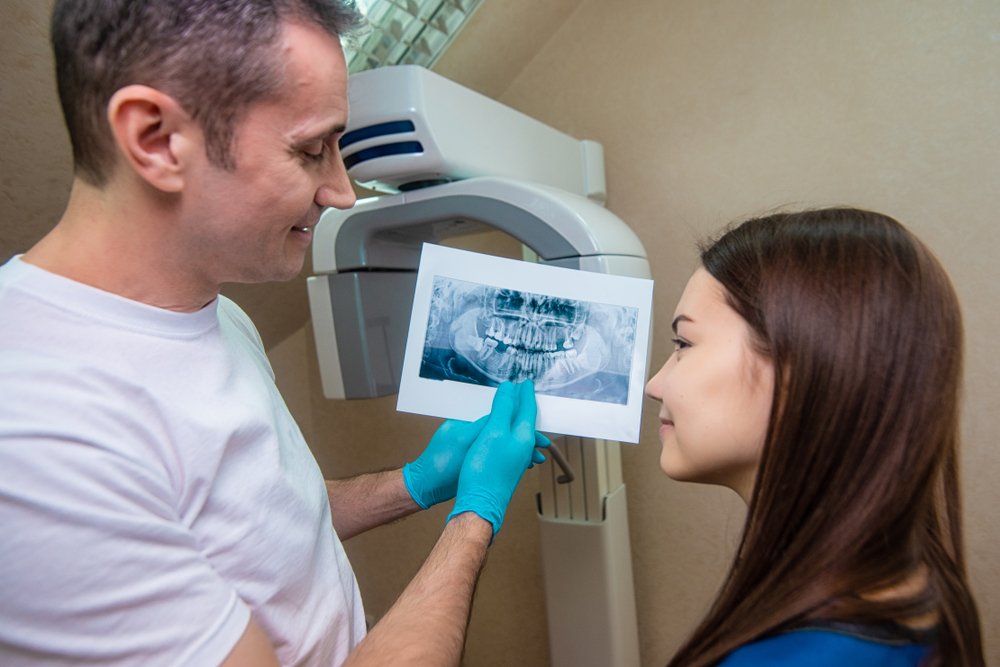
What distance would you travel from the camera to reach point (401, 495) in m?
1.20

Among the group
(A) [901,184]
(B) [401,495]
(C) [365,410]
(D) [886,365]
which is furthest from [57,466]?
(A) [901,184]

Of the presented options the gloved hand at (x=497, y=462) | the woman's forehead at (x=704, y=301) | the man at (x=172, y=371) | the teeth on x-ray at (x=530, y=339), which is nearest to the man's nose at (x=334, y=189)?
the man at (x=172, y=371)

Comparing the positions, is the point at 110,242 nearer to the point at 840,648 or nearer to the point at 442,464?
the point at 442,464

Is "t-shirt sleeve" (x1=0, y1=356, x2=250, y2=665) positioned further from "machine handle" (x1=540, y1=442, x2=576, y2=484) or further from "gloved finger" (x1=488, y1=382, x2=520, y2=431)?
"machine handle" (x1=540, y1=442, x2=576, y2=484)

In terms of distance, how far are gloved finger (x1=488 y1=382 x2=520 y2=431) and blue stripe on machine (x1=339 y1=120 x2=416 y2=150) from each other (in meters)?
0.46

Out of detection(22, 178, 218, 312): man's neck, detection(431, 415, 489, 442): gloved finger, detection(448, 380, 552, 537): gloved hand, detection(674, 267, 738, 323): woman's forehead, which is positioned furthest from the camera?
detection(431, 415, 489, 442): gloved finger

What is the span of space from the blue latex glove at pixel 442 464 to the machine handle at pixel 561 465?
8cm

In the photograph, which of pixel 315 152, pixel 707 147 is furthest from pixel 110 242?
pixel 707 147

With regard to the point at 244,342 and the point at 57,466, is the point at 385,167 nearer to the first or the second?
the point at 244,342

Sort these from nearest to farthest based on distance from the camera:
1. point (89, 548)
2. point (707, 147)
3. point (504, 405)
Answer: point (89, 548), point (504, 405), point (707, 147)

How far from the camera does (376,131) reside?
111 cm

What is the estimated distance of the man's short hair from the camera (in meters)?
0.69

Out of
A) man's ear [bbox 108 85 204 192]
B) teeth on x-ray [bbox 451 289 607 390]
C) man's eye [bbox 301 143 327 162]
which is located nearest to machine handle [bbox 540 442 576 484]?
teeth on x-ray [bbox 451 289 607 390]

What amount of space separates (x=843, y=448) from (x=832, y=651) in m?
0.22
